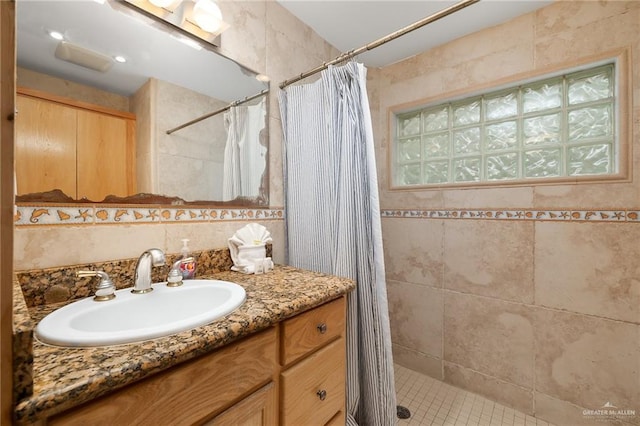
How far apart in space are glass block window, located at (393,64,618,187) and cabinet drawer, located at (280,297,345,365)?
1345 millimetres

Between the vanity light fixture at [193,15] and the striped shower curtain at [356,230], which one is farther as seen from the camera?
the striped shower curtain at [356,230]

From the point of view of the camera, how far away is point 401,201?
1997 millimetres

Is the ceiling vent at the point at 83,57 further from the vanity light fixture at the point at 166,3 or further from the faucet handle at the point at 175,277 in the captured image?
the faucet handle at the point at 175,277

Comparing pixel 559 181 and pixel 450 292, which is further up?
pixel 559 181

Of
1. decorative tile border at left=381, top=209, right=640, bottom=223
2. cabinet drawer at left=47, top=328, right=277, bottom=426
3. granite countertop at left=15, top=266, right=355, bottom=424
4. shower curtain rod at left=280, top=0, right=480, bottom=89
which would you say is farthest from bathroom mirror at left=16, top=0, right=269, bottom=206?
decorative tile border at left=381, top=209, right=640, bottom=223

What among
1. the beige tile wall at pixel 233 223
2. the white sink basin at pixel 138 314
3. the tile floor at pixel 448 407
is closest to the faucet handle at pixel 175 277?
the white sink basin at pixel 138 314

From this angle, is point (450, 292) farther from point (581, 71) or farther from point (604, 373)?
point (581, 71)

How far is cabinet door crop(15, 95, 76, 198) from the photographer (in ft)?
2.40

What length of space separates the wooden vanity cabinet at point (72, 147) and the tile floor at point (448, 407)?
1812mm

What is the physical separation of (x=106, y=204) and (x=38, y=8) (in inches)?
23.7

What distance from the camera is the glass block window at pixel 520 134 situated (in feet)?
4.62

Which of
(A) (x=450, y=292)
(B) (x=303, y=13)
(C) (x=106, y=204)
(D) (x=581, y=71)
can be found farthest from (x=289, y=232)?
(D) (x=581, y=71)

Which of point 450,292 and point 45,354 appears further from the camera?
point 450,292

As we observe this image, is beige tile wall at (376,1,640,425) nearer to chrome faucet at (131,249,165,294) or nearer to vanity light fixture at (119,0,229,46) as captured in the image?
vanity light fixture at (119,0,229,46)
